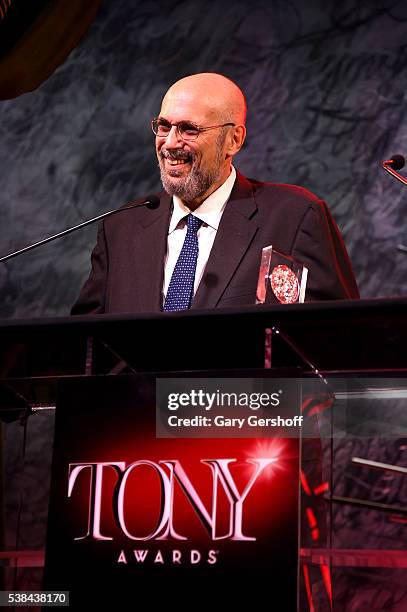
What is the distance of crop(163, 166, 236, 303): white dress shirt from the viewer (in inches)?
102

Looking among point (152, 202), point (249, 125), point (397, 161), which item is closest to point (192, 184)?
point (152, 202)

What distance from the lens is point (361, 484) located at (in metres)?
3.33

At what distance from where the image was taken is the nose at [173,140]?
2715 mm

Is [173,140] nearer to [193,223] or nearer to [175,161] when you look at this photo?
[175,161]

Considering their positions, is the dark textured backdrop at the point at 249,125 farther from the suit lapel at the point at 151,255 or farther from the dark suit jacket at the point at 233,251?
the suit lapel at the point at 151,255

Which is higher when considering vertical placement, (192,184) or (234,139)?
(234,139)

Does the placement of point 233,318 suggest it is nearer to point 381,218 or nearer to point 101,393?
point 101,393

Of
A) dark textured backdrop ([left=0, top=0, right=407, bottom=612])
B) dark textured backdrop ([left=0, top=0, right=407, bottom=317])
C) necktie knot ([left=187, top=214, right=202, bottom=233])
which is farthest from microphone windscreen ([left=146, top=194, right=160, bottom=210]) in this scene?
dark textured backdrop ([left=0, top=0, right=407, bottom=317])

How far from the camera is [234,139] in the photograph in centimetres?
291

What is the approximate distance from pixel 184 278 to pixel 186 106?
0.56m

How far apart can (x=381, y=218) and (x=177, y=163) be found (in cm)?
133

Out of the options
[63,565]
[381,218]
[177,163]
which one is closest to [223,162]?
[177,163]

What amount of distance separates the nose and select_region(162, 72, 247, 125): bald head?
93 mm

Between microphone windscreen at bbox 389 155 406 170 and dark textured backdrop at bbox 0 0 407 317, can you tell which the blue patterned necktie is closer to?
microphone windscreen at bbox 389 155 406 170
